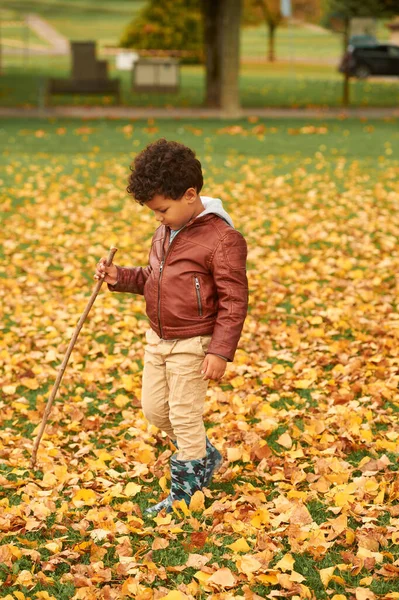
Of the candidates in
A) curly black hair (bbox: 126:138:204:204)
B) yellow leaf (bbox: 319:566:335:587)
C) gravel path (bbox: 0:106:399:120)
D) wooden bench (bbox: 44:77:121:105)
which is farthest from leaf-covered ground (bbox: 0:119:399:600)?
wooden bench (bbox: 44:77:121:105)

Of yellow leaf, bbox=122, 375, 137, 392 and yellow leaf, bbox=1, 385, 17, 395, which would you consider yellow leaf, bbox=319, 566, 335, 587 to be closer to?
yellow leaf, bbox=122, 375, 137, 392

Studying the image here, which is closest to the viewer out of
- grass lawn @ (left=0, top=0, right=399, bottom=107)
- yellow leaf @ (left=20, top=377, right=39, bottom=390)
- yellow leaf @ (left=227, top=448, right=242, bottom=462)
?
yellow leaf @ (left=227, top=448, right=242, bottom=462)

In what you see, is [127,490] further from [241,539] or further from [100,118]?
[100,118]

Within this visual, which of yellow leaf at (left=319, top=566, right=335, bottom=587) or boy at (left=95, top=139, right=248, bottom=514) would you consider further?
boy at (left=95, top=139, right=248, bottom=514)

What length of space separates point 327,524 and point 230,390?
1.85m

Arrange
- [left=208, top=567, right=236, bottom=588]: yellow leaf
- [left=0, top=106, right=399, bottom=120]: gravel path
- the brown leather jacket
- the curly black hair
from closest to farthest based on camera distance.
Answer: [left=208, top=567, right=236, bottom=588]: yellow leaf
the curly black hair
the brown leather jacket
[left=0, top=106, right=399, bottom=120]: gravel path

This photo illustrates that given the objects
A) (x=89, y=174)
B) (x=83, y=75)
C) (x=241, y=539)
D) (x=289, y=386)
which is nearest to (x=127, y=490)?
(x=241, y=539)

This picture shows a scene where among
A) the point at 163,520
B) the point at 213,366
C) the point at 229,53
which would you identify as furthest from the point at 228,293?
the point at 229,53

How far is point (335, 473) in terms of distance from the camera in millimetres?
4215

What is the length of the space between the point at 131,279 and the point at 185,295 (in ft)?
1.27

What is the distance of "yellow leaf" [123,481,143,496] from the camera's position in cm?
411

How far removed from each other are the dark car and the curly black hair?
1311 inches

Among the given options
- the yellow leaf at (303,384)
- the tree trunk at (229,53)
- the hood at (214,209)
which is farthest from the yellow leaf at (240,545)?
the tree trunk at (229,53)

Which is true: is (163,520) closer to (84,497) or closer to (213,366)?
(84,497)
